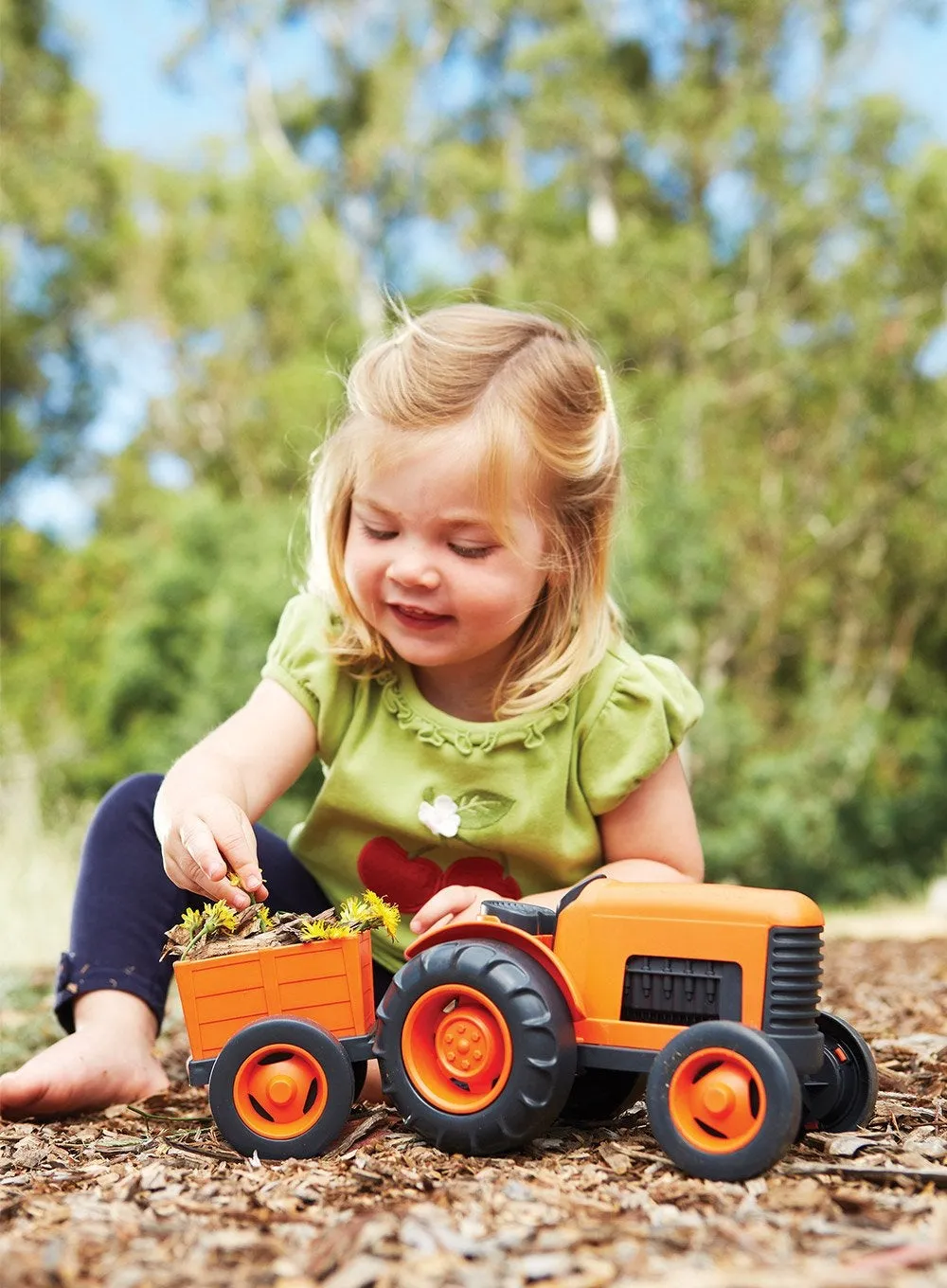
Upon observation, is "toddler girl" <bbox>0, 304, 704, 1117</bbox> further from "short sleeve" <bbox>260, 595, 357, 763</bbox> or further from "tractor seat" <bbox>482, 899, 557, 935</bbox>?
"tractor seat" <bbox>482, 899, 557, 935</bbox>

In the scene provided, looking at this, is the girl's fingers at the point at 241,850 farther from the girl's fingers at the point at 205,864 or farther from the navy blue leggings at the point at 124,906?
the navy blue leggings at the point at 124,906

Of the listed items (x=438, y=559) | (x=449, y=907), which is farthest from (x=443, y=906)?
(x=438, y=559)

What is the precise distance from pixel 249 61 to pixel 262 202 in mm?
2833

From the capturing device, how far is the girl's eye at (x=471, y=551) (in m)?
2.31

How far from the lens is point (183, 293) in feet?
65.9

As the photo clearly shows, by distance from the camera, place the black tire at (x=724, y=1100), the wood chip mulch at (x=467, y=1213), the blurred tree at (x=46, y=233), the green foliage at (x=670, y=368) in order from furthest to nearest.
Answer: the blurred tree at (x=46, y=233) → the green foliage at (x=670, y=368) → the black tire at (x=724, y=1100) → the wood chip mulch at (x=467, y=1213)

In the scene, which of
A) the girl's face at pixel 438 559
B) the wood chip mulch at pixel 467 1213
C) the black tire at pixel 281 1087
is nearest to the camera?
the wood chip mulch at pixel 467 1213

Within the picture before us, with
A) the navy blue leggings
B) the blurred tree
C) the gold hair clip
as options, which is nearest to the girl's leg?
the navy blue leggings

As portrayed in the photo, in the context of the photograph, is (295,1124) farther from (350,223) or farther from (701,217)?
(350,223)

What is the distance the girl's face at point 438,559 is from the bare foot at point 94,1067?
2.91ft

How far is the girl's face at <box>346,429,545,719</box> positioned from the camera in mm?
2277

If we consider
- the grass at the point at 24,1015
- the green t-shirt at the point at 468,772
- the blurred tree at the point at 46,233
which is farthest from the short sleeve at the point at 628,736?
the blurred tree at the point at 46,233

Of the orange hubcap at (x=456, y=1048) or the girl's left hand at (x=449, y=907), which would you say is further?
the girl's left hand at (x=449, y=907)

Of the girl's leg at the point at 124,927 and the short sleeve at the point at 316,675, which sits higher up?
the short sleeve at the point at 316,675
